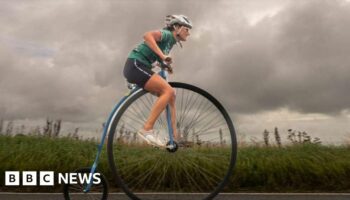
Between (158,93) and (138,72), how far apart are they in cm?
29

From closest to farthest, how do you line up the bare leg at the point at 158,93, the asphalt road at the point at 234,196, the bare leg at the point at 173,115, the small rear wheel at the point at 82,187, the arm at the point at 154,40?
the arm at the point at 154,40
the bare leg at the point at 158,93
the bare leg at the point at 173,115
the small rear wheel at the point at 82,187
the asphalt road at the point at 234,196

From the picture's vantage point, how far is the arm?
4.70m

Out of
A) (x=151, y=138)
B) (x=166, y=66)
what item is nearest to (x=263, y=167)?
(x=151, y=138)

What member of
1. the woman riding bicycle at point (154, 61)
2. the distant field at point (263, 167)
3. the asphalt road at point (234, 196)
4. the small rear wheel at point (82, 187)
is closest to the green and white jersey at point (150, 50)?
the woman riding bicycle at point (154, 61)

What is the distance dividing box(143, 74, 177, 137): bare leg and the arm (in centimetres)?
25

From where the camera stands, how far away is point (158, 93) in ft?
16.1

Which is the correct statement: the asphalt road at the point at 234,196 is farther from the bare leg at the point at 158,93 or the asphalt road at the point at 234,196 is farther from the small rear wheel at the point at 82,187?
the bare leg at the point at 158,93

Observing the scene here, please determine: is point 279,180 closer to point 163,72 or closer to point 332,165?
point 332,165

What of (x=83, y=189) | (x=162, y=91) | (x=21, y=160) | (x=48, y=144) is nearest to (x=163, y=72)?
(x=162, y=91)

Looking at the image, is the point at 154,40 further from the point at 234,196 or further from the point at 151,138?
the point at 234,196

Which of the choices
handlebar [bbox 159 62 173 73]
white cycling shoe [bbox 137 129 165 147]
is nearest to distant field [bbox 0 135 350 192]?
white cycling shoe [bbox 137 129 165 147]

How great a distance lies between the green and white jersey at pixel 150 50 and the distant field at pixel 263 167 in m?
3.75

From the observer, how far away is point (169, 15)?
5.04m

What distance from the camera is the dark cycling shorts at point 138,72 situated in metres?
4.82
